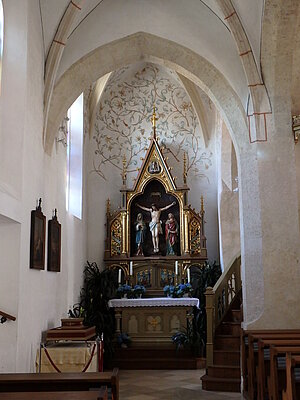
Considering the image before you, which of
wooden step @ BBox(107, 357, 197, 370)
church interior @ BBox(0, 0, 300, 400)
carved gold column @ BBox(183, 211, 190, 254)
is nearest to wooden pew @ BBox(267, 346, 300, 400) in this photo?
church interior @ BBox(0, 0, 300, 400)

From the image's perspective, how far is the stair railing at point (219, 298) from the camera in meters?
9.44

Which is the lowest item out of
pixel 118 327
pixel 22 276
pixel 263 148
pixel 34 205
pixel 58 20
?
pixel 118 327

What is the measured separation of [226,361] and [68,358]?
3.27 m

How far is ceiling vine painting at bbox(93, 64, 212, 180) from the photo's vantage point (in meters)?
13.7

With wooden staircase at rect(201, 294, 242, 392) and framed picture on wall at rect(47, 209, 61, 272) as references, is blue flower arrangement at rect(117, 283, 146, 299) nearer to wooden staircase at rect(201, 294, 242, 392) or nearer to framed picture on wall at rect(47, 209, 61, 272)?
wooden staircase at rect(201, 294, 242, 392)

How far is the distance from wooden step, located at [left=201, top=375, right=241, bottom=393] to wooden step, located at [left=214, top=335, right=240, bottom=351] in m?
0.96

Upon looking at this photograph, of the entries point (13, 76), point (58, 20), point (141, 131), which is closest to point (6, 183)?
point (13, 76)

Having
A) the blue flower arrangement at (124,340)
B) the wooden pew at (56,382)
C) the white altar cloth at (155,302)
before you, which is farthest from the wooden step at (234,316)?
the wooden pew at (56,382)

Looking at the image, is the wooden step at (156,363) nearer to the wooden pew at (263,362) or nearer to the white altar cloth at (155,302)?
the white altar cloth at (155,302)

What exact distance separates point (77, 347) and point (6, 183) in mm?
2642

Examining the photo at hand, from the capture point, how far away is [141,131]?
14.0 metres

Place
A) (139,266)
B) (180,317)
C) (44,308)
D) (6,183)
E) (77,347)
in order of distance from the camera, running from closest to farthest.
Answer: (6,183)
(77,347)
(44,308)
(180,317)
(139,266)

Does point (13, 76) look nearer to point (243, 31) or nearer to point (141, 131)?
point (243, 31)

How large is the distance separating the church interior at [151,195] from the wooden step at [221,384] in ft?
0.08
